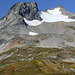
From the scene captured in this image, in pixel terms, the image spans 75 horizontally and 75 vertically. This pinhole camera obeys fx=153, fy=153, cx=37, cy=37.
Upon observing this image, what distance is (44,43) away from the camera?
15325 centimetres

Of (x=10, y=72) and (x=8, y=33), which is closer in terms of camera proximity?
(x=10, y=72)

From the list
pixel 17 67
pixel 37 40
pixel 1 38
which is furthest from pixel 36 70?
pixel 1 38

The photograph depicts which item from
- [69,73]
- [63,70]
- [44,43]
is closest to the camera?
[69,73]

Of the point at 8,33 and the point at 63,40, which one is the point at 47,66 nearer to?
the point at 63,40

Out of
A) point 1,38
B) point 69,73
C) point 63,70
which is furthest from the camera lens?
point 1,38

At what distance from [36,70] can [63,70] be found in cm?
1139

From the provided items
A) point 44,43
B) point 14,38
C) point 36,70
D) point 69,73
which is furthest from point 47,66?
point 14,38

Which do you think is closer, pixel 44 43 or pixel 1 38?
pixel 44 43

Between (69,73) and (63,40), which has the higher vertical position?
(63,40)

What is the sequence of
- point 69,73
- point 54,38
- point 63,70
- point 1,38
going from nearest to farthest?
point 69,73
point 63,70
point 54,38
point 1,38

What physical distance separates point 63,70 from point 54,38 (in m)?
100

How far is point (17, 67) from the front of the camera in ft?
222

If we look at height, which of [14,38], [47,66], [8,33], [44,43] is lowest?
[47,66]

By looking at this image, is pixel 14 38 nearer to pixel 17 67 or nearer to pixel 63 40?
pixel 63 40
